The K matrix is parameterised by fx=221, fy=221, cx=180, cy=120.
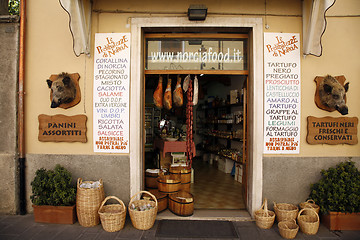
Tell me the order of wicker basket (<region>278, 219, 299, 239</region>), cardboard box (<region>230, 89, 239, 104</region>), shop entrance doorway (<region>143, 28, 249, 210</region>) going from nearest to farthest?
wicker basket (<region>278, 219, 299, 239</region>) → shop entrance doorway (<region>143, 28, 249, 210</region>) → cardboard box (<region>230, 89, 239, 104</region>)

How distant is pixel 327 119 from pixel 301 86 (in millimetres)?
792

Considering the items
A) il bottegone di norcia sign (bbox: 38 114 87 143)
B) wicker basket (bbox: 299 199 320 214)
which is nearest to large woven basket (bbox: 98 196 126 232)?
il bottegone di norcia sign (bbox: 38 114 87 143)

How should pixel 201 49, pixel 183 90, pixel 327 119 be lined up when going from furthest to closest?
pixel 183 90 < pixel 201 49 < pixel 327 119

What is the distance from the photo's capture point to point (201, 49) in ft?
15.0

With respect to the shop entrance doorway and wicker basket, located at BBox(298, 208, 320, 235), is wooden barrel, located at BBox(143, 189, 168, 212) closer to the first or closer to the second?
the shop entrance doorway

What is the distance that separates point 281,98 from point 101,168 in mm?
3693

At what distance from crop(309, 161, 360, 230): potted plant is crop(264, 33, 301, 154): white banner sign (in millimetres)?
777

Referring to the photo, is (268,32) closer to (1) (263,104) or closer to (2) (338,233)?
(1) (263,104)

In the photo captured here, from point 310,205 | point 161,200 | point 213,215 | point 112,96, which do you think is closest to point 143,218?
point 161,200

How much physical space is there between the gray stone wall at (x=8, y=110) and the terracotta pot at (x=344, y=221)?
19.1 feet

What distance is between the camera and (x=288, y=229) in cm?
347

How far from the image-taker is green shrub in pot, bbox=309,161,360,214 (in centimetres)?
372

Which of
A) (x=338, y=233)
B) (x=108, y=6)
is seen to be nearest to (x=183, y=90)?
(x=108, y=6)

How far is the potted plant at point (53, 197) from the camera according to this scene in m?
3.89
